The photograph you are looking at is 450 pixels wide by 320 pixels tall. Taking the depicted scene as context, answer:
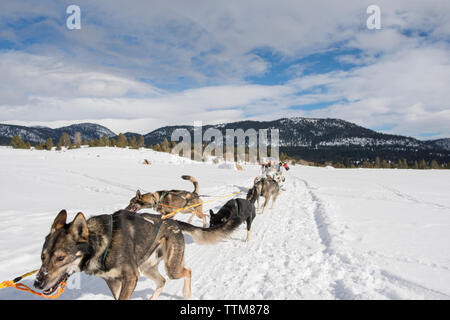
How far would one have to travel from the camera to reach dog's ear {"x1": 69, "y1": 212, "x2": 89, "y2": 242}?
2416 millimetres

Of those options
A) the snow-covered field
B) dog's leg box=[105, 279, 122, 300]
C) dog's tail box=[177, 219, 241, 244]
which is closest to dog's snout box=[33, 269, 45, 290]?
dog's leg box=[105, 279, 122, 300]

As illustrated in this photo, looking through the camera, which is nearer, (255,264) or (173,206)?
(255,264)

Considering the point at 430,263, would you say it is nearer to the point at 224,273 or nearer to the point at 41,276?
the point at 224,273

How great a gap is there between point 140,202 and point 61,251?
420 centimetres

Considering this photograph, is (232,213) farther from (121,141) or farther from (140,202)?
(121,141)

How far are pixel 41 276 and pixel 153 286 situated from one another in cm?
220

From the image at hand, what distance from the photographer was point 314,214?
9250mm

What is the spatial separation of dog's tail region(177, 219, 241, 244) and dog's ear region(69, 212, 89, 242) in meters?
1.56

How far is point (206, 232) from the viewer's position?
3902mm

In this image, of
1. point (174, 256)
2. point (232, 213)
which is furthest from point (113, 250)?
point (232, 213)

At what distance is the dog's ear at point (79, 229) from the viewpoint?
242 cm

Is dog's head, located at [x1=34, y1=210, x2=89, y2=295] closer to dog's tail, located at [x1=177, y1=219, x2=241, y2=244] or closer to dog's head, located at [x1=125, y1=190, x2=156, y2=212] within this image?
dog's tail, located at [x1=177, y1=219, x2=241, y2=244]

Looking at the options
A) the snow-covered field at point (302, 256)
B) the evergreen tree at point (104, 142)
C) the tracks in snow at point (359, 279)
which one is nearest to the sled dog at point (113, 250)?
the snow-covered field at point (302, 256)
